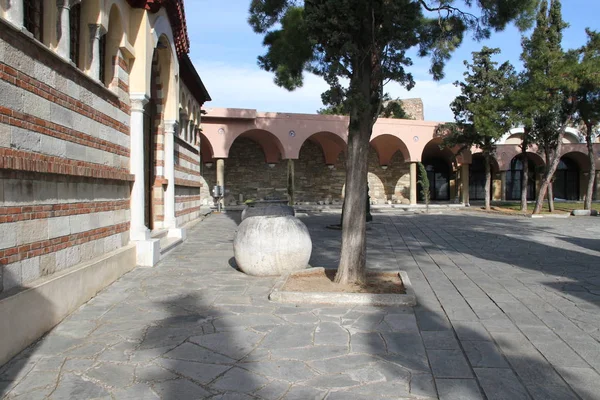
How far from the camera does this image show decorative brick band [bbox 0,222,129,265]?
365cm

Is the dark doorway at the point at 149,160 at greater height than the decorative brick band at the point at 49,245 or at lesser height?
greater

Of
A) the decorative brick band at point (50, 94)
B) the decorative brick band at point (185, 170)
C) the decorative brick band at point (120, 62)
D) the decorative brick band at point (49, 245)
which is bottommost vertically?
the decorative brick band at point (49, 245)

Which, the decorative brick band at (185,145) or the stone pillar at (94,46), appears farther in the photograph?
the decorative brick band at (185,145)

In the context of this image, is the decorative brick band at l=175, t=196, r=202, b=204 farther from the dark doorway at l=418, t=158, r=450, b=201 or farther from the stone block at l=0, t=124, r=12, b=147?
the dark doorway at l=418, t=158, r=450, b=201

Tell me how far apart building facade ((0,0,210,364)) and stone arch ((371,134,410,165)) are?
17.3 m

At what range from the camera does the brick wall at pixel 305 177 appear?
80.8 feet

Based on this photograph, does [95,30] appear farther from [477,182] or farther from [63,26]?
[477,182]

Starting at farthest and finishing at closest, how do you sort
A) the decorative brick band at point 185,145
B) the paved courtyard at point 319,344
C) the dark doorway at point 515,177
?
1. the dark doorway at point 515,177
2. the decorative brick band at point 185,145
3. the paved courtyard at point 319,344

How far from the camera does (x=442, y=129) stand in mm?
23516

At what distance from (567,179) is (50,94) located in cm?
3249

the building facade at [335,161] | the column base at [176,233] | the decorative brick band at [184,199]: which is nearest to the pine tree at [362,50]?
the column base at [176,233]

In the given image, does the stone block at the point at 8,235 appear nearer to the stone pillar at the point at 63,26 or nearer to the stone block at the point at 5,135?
the stone block at the point at 5,135

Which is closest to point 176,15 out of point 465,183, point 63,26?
point 63,26

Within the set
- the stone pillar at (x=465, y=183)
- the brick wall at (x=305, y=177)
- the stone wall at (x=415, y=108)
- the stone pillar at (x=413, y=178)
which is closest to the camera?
the stone pillar at (x=413, y=178)
